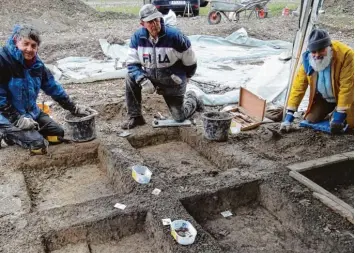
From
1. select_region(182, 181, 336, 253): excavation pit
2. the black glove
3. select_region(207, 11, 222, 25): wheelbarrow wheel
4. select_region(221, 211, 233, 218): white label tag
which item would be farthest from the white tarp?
select_region(207, 11, 222, 25): wheelbarrow wheel

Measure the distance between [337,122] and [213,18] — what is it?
10388 millimetres

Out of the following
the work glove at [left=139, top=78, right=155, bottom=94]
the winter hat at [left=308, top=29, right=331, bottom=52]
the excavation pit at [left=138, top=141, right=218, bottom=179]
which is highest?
the winter hat at [left=308, top=29, right=331, bottom=52]

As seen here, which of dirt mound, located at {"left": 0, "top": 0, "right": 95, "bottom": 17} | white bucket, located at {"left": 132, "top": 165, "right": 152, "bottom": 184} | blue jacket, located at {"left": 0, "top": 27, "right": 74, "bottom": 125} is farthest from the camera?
dirt mound, located at {"left": 0, "top": 0, "right": 95, "bottom": 17}

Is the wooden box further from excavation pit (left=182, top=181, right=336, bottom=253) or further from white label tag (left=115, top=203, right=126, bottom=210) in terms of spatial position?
white label tag (left=115, top=203, right=126, bottom=210)

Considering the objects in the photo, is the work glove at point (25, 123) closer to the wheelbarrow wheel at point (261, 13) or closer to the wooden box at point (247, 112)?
the wooden box at point (247, 112)

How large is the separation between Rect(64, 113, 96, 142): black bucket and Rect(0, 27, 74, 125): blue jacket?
39cm

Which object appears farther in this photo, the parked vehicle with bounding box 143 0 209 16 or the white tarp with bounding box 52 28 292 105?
the parked vehicle with bounding box 143 0 209 16

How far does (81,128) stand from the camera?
4.21m

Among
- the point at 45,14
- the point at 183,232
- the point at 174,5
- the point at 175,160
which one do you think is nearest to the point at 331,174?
the point at 175,160

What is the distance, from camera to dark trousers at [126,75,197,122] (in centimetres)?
462

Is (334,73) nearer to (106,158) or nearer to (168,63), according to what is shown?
(168,63)

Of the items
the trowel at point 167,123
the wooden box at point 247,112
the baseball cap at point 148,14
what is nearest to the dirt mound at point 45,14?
the trowel at point 167,123

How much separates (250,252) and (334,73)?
220 centimetres

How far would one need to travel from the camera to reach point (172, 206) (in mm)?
3064
